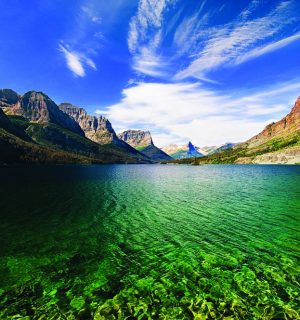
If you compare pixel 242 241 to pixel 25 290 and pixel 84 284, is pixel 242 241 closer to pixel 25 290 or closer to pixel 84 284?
pixel 84 284

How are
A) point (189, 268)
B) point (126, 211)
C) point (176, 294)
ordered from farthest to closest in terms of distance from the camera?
point (126, 211) < point (189, 268) < point (176, 294)

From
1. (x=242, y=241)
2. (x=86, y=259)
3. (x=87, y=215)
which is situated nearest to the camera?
(x=86, y=259)

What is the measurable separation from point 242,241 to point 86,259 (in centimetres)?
2028

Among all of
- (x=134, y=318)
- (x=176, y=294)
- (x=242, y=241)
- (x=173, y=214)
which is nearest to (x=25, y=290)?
(x=134, y=318)

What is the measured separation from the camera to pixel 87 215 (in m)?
50.6

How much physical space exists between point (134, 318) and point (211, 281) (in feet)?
28.0

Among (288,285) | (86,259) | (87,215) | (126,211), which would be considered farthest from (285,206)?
(86,259)

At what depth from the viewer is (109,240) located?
35156mm

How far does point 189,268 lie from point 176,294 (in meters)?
5.37

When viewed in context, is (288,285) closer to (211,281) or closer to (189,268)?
(211,281)

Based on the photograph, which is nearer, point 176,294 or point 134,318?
point 134,318

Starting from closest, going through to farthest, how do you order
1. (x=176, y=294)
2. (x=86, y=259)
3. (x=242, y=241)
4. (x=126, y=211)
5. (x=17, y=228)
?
(x=176, y=294), (x=86, y=259), (x=242, y=241), (x=17, y=228), (x=126, y=211)

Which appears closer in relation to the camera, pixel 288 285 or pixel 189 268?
pixel 288 285

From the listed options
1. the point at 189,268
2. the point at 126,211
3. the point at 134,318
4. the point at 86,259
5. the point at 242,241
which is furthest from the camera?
the point at 126,211
